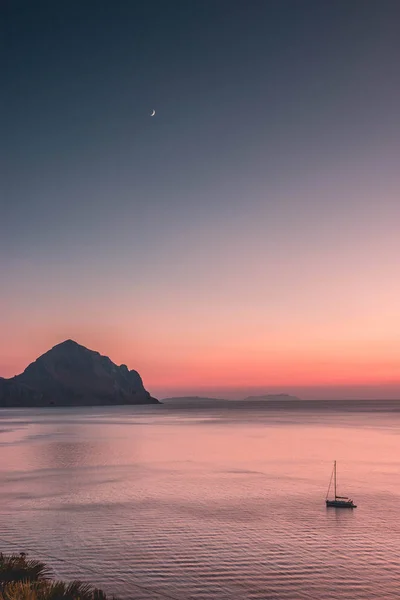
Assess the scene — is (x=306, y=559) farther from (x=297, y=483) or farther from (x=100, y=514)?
(x=297, y=483)

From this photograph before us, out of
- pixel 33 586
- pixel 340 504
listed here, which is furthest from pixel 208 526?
pixel 33 586

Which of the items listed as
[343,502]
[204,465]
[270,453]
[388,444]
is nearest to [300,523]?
[343,502]

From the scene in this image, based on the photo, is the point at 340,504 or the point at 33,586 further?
the point at 340,504

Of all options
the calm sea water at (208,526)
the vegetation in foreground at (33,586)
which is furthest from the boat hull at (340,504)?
the vegetation in foreground at (33,586)

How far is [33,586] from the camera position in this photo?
79.6ft

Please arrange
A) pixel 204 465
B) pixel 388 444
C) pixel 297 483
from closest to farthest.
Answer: pixel 297 483 < pixel 204 465 < pixel 388 444

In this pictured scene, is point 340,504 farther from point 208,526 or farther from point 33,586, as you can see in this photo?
point 33,586

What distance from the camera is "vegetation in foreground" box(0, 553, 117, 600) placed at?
21734 millimetres

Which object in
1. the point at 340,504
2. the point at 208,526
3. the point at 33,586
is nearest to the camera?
the point at 33,586

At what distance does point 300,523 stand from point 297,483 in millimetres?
23041

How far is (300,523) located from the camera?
1748 inches

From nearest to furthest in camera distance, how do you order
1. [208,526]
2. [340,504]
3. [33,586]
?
[33,586] → [208,526] → [340,504]

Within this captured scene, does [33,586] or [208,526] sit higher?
[33,586]

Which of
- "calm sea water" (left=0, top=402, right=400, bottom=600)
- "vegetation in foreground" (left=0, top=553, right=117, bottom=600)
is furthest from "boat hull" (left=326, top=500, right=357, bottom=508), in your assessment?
"vegetation in foreground" (left=0, top=553, right=117, bottom=600)
